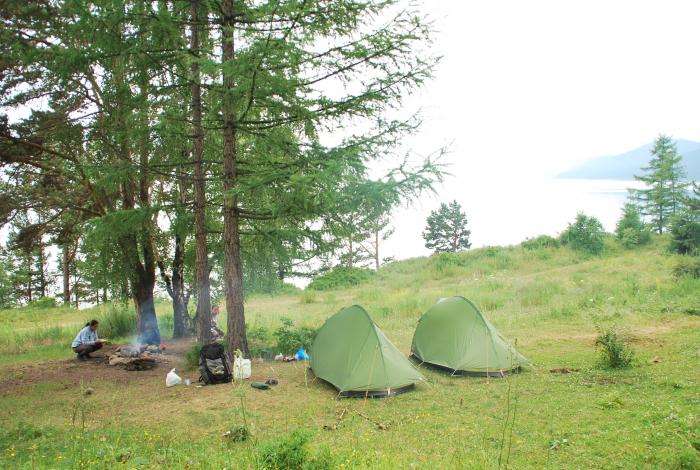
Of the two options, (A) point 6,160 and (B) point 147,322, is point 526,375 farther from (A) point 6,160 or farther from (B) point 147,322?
(A) point 6,160

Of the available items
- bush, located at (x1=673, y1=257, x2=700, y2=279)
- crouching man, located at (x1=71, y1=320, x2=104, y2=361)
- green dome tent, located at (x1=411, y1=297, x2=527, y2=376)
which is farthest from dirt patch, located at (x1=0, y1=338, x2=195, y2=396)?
bush, located at (x1=673, y1=257, x2=700, y2=279)

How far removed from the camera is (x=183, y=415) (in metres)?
7.41

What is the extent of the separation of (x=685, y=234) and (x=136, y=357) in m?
25.8

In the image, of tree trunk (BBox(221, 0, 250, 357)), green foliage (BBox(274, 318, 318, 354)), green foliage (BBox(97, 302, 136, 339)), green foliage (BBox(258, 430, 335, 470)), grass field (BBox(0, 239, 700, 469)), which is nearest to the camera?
green foliage (BBox(258, 430, 335, 470))

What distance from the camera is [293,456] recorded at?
4.10 m

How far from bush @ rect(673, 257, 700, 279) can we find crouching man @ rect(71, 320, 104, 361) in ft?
64.4

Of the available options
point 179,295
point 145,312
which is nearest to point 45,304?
point 179,295

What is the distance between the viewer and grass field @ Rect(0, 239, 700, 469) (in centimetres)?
516

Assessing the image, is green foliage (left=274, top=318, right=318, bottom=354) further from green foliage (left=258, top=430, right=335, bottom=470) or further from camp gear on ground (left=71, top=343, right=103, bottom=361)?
green foliage (left=258, top=430, right=335, bottom=470)

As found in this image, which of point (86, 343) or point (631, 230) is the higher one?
point (631, 230)

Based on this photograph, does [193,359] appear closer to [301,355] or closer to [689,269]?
[301,355]

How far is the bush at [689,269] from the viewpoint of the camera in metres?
17.6

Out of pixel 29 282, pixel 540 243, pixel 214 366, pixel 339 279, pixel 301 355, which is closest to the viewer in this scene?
pixel 214 366

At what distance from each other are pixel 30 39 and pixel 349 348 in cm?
1097
